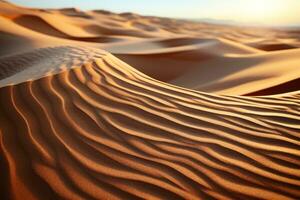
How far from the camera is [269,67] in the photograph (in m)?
5.30

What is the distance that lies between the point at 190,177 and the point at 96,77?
1.41 meters

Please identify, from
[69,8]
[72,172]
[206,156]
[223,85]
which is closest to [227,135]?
[206,156]

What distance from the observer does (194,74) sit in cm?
589

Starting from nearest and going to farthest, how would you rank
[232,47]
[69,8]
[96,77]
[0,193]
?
[0,193] → [96,77] → [232,47] → [69,8]

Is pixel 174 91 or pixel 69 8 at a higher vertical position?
pixel 69 8

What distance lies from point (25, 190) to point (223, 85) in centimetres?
385

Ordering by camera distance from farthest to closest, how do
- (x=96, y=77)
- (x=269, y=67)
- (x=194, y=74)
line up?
1. (x=194, y=74)
2. (x=269, y=67)
3. (x=96, y=77)

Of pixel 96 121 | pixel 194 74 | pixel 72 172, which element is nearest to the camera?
pixel 72 172

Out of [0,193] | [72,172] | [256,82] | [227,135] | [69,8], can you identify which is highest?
[69,8]

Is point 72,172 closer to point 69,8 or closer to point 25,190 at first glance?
point 25,190

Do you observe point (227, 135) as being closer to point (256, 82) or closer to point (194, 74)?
point (256, 82)

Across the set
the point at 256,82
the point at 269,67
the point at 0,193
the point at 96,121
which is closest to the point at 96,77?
the point at 96,121

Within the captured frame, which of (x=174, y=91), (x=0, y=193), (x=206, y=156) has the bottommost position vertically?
(x=0, y=193)

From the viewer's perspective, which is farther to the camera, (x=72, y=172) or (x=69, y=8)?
(x=69, y=8)
